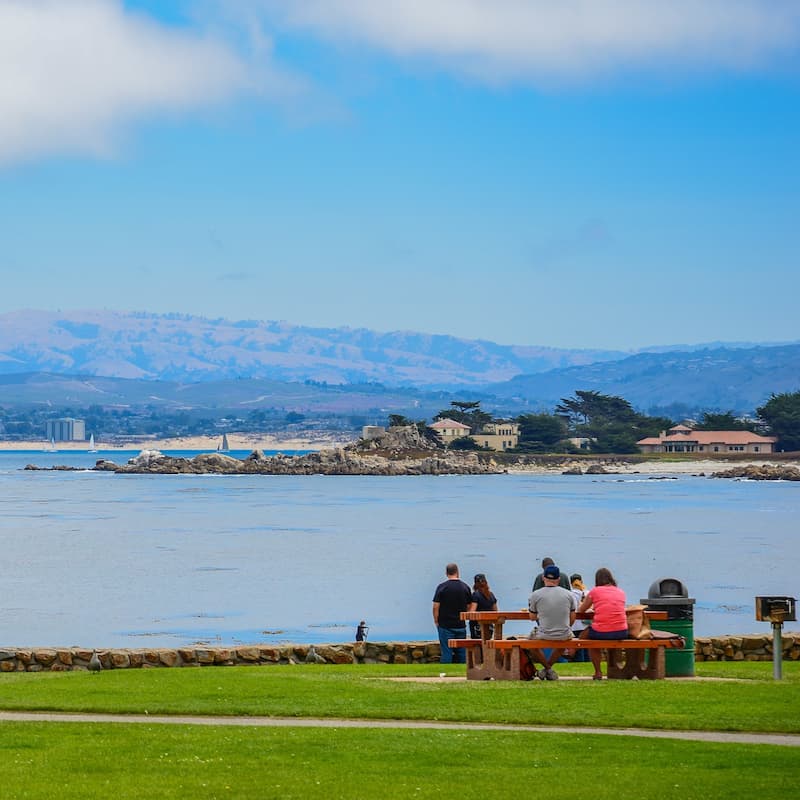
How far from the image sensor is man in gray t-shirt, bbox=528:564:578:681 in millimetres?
17469

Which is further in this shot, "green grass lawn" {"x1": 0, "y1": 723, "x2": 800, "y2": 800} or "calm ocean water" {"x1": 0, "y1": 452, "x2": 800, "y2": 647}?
"calm ocean water" {"x1": 0, "y1": 452, "x2": 800, "y2": 647}

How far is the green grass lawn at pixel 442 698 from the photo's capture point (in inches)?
573

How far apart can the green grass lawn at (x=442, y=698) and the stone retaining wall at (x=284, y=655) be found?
2224 mm

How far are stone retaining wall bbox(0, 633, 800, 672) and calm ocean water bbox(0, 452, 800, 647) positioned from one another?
13720 millimetres

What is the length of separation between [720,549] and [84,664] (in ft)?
171

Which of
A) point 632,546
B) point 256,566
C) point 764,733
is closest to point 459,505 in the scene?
point 632,546

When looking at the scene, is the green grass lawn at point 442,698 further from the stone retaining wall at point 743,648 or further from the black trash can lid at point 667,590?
the stone retaining wall at point 743,648

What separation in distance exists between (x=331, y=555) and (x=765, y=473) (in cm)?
12028

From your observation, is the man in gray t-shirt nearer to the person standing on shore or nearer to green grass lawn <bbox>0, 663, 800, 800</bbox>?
green grass lawn <bbox>0, 663, 800, 800</bbox>

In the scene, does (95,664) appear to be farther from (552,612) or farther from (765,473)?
(765,473)

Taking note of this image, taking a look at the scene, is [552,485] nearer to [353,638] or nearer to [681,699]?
[353,638]

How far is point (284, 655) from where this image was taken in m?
21.9

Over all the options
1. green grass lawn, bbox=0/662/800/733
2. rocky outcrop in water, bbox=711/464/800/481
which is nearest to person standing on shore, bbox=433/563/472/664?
green grass lawn, bbox=0/662/800/733

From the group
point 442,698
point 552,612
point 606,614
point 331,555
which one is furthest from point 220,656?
point 331,555
